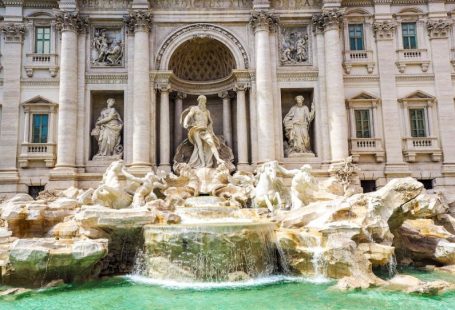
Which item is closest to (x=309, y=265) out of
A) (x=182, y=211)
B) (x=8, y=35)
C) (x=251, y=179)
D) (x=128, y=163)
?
(x=182, y=211)

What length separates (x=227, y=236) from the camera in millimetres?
10375

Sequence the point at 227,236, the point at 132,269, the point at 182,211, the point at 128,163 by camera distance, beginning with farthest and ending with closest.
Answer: the point at 128,163 → the point at 182,211 → the point at 132,269 → the point at 227,236

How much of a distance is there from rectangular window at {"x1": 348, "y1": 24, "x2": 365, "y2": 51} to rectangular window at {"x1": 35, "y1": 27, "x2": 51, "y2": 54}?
622 inches

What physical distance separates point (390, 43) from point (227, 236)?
48.5 ft

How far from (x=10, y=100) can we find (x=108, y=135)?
5.12 meters

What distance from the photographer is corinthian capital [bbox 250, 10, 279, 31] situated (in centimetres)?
1834

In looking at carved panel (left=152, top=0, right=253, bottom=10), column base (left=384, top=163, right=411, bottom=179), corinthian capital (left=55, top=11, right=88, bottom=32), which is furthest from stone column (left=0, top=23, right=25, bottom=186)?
column base (left=384, top=163, right=411, bottom=179)

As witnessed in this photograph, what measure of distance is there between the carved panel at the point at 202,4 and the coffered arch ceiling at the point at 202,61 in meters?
1.71

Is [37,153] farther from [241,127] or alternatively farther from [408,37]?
[408,37]

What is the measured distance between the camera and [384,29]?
1925 centimetres

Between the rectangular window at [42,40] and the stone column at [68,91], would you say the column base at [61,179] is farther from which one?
the rectangular window at [42,40]

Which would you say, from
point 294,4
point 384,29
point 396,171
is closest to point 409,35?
point 384,29

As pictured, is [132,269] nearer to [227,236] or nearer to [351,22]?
[227,236]

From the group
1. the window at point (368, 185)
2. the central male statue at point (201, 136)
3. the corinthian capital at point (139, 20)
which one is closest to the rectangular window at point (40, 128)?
the corinthian capital at point (139, 20)
